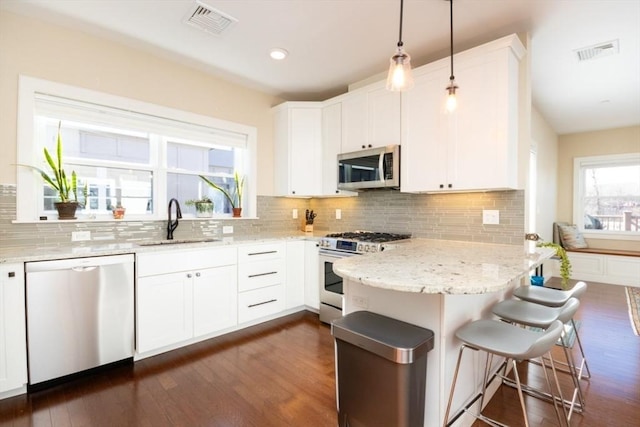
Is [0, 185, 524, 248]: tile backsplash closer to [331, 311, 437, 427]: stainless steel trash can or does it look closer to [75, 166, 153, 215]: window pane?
[75, 166, 153, 215]: window pane

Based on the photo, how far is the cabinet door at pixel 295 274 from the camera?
340 centimetres

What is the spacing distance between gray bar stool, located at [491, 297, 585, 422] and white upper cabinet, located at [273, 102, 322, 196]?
2373 millimetres

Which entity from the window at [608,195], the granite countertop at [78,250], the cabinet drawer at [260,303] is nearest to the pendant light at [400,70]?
the granite countertop at [78,250]

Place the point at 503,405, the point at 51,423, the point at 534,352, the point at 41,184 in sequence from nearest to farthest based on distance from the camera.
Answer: the point at 534,352 < the point at 51,423 < the point at 503,405 < the point at 41,184

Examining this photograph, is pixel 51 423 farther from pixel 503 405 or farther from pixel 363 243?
pixel 503 405

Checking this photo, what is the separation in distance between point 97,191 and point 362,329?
8.79ft

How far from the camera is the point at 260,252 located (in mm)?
3133

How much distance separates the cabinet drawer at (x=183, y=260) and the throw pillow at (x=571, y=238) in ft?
18.9

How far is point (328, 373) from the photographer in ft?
7.34

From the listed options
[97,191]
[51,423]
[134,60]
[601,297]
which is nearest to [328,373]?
[51,423]

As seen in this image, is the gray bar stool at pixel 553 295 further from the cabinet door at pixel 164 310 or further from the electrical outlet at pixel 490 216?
the cabinet door at pixel 164 310

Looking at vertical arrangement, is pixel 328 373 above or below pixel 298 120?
below

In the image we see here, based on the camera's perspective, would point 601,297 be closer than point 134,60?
No

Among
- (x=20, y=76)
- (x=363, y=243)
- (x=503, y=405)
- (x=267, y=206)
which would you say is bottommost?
(x=503, y=405)
